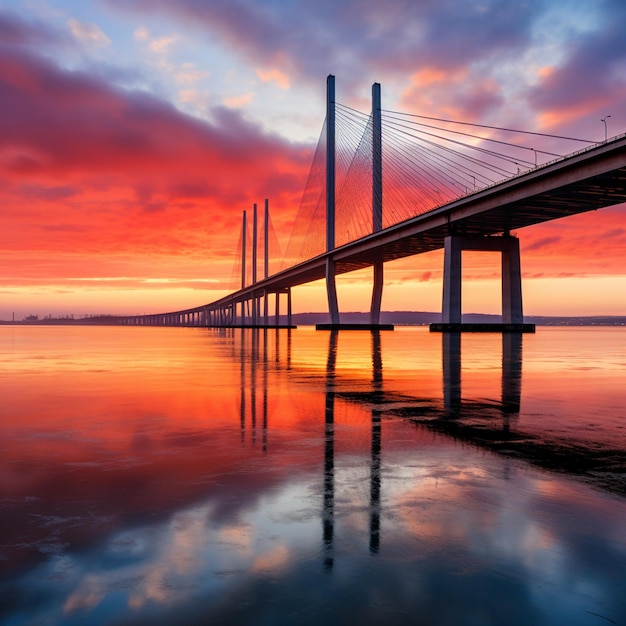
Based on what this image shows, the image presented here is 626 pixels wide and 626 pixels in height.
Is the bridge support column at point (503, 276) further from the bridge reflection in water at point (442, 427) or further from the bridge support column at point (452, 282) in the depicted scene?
the bridge reflection in water at point (442, 427)

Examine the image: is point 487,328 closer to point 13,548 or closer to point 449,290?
point 449,290

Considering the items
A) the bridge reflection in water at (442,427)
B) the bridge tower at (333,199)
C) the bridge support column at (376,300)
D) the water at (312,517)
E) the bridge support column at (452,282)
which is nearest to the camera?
the water at (312,517)

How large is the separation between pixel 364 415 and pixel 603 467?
3.72m

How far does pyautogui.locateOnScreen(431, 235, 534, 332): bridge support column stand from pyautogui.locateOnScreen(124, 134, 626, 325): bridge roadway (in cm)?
141

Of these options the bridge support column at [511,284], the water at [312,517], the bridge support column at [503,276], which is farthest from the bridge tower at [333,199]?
the water at [312,517]

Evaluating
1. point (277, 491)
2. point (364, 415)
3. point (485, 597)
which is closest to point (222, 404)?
point (364, 415)

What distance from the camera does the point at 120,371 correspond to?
17125 mm

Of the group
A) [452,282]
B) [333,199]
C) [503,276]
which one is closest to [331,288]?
[333,199]

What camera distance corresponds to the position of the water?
2.73 metres

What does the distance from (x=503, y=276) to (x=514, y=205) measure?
1592cm

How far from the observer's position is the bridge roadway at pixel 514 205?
4259cm

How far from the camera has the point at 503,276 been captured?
221 feet

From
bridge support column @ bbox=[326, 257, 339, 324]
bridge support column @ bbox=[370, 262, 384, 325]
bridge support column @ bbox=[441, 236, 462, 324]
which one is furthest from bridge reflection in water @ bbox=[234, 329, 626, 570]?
bridge support column @ bbox=[370, 262, 384, 325]

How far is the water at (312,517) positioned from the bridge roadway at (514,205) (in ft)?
127
